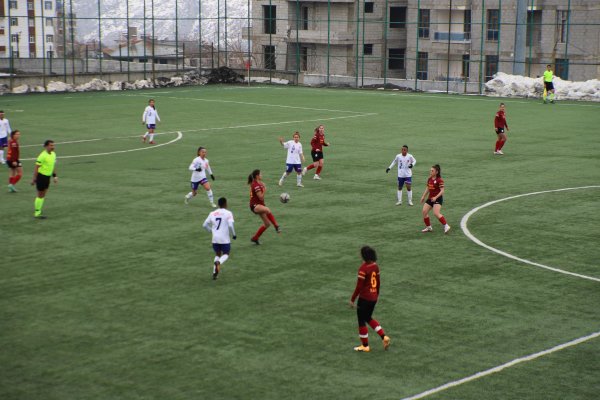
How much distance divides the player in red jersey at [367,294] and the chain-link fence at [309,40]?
50672 mm

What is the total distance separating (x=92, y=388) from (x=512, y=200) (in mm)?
18604

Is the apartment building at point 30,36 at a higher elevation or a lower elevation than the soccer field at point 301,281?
higher

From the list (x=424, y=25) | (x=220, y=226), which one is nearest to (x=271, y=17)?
(x=424, y=25)

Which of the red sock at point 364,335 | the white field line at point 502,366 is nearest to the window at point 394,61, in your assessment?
the white field line at point 502,366

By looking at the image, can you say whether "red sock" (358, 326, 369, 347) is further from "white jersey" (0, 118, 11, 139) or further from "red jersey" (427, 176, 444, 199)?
"white jersey" (0, 118, 11, 139)

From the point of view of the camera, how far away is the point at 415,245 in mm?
23516

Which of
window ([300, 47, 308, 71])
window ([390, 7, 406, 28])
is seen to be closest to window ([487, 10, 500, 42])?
window ([390, 7, 406, 28])

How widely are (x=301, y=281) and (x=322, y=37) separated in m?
73.8

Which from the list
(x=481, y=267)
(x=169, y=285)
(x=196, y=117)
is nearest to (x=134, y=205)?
(x=169, y=285)

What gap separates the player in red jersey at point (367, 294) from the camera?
15422 millimetres

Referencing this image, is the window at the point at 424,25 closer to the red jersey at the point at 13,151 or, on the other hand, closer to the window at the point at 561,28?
the window at the point at 561,28

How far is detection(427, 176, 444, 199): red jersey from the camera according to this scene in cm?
2447

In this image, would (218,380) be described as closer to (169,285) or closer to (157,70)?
(169,285)

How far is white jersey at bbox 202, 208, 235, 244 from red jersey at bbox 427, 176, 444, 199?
23.2 ft
